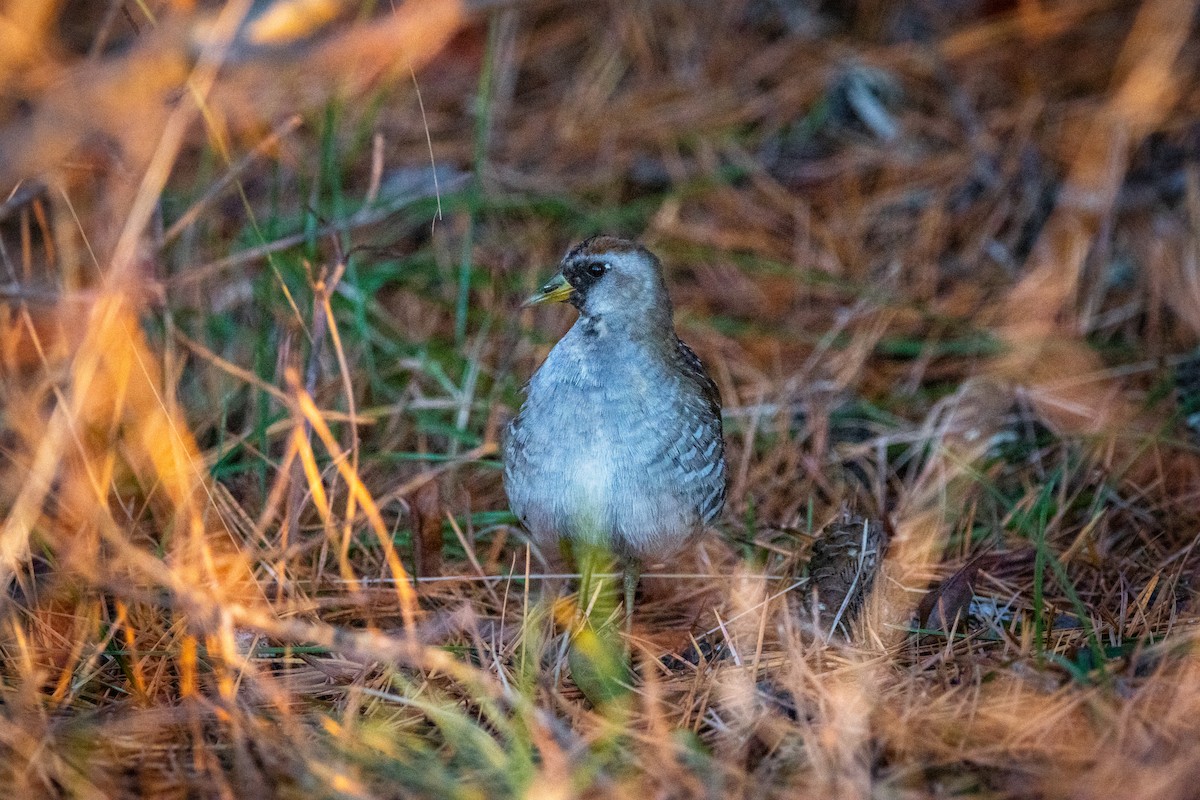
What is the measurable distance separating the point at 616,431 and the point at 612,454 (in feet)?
0.22

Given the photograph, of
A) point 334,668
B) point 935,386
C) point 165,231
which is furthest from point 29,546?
point 935,386

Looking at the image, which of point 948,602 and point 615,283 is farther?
point 615,283

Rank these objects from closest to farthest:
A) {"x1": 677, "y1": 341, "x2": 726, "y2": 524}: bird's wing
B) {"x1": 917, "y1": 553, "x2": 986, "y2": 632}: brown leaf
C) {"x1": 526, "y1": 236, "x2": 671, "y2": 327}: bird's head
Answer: {"x1": 917, "y1": 553, "x2": 986, "y2": 632}: brown leaf → {"x1": 677, "y1": 341, "x2": 726, "y2": 524}: bird's wing → {"x1": 526, "y1": 236, "x2": 671, "y2": 327}: bird's head

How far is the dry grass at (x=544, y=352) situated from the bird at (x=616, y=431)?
223 mm

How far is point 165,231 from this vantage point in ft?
14.6

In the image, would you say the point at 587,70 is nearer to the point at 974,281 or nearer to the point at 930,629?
the point at 974,281

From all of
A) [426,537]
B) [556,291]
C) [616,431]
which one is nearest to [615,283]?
[556,291]

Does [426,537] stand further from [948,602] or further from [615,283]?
[948,602]

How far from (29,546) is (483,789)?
176 cm

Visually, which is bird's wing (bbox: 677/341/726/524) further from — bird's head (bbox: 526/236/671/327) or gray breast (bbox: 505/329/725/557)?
bird's head (bbox: 526/236/671/327)

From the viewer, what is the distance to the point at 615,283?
3.65 m

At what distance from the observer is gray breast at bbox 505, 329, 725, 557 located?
3441mm

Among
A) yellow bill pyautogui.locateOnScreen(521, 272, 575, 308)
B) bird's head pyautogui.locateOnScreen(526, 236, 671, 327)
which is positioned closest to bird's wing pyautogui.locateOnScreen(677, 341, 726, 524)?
bird's head pyautogui.locateOnScreen(526, 236, 671, 327)

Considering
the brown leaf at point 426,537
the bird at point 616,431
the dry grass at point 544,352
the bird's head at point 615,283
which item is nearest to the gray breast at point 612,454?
the bird at point 616,431
